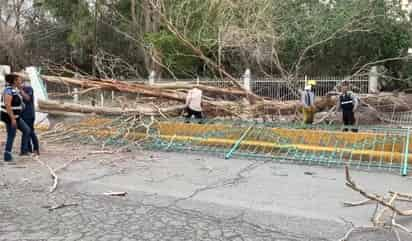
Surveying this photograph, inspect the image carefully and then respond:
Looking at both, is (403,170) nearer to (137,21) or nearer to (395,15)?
(395,15)

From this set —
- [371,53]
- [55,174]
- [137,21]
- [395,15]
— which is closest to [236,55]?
[371,53]

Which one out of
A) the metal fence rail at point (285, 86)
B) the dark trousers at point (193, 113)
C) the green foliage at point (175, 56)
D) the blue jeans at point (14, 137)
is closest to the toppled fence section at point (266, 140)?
the dark trousers at point (193, 113)

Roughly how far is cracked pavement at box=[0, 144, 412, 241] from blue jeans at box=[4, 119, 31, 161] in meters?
0.31

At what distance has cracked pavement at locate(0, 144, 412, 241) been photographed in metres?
4.17

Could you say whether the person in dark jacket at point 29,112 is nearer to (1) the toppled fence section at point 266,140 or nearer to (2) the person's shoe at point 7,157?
(2) the person's shoe at point 7,157

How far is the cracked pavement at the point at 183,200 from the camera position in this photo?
417 centimetres

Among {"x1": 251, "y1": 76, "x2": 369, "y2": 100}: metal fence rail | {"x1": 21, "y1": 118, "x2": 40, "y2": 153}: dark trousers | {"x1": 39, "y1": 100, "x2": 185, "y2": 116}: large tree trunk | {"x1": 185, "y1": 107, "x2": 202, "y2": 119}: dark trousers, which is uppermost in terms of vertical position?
{"x1": 251, "y1": 76, "x2": 369, "y2": 100}: metal fence rail

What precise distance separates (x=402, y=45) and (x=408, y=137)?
44.2 ft

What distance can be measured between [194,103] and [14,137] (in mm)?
4432

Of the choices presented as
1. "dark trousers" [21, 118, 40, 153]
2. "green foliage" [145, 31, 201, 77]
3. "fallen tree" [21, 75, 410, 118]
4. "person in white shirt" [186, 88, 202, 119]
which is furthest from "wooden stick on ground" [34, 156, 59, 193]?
"green foliage" [145, 31, 201, 77]

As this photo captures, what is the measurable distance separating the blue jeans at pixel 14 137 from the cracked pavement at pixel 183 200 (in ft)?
1.01

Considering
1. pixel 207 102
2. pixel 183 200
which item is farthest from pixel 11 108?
pixel 207 102

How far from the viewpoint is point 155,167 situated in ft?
24.3

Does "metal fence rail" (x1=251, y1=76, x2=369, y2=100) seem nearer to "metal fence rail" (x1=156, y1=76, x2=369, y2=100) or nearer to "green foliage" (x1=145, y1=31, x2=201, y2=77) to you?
"metal fence rail" (x1=156, y1=76, x2=369, y2=100)
